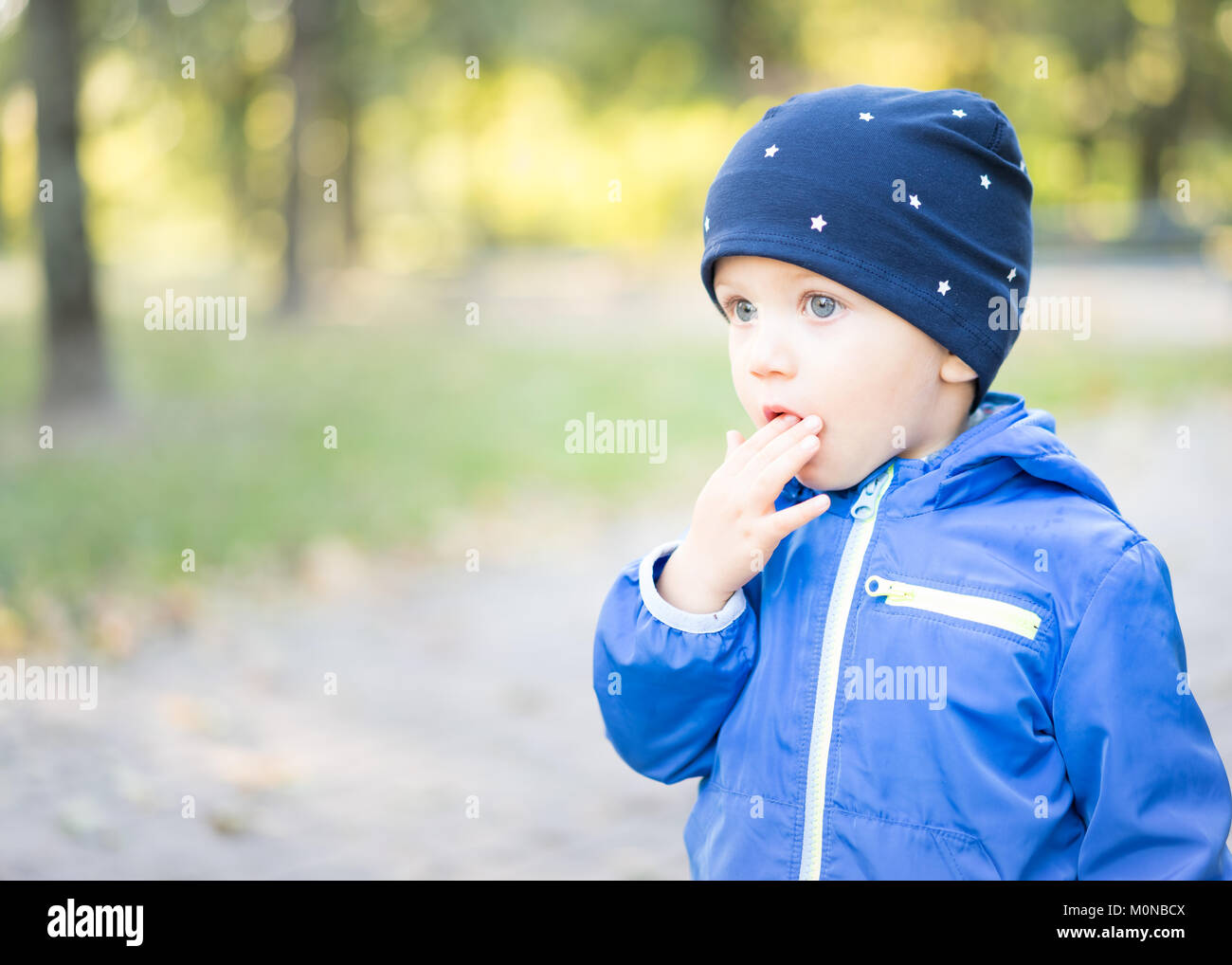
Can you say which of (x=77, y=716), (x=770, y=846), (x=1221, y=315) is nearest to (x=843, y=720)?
(x=770, y=846)

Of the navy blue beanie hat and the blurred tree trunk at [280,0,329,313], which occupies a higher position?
the blurred tree trunk at [280,0,329,313]

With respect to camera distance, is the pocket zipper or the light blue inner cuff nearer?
the pocket zipper

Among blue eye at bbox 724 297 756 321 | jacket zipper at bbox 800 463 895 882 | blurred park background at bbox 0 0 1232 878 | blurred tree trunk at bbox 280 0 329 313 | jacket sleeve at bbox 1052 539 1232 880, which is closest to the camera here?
jacket sleeve at bbox 1052 539 1232 880

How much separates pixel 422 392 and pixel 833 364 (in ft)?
31.1

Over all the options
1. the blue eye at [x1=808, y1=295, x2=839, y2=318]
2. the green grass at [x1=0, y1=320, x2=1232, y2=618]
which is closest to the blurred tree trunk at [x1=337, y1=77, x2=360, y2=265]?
the green grass at [x1=0, y1=320, x2=1232, y2=618]

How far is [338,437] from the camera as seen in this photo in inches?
353

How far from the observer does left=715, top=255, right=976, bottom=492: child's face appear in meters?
1.69

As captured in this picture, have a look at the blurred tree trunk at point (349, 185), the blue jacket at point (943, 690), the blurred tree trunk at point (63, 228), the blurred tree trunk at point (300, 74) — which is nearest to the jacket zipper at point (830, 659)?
the blue jacket at point (943, 690)

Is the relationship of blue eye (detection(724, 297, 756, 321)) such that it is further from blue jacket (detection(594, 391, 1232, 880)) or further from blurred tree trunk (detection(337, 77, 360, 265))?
blurred tree trunk (detection(337, 77, 360, 265))

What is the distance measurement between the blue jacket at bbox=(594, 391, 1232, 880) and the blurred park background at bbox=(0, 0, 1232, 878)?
5.67 feet

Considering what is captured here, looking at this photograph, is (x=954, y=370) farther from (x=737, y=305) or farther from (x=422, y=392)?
(x=422, y=392)

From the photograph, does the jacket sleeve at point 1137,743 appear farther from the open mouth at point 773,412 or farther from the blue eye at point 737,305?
the blue eye at point 737,305

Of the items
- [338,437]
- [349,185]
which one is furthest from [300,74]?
[338,437]

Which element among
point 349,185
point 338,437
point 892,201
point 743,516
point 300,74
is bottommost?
point 743,516
